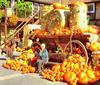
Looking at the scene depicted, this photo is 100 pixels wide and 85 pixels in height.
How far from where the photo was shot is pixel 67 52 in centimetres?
1304

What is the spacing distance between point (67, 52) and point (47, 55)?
33.2 inches

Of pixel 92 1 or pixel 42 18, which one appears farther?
pixel 92 1

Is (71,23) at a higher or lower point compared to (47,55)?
higher

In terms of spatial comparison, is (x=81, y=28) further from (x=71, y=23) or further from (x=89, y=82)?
(x=89, y=82)

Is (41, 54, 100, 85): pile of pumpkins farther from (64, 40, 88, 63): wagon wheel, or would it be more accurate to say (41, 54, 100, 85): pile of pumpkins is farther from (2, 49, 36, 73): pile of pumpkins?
(2, 49, 36, 73): pile of pumpkins

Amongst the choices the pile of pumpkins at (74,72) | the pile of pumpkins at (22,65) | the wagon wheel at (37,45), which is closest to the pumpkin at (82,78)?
the pile of pumpkins at (74,72)

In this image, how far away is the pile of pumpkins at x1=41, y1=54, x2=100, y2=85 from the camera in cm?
1076

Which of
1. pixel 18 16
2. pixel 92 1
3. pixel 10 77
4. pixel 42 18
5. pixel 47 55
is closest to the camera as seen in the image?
pixel 10 77

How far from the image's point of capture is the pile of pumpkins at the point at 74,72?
424 inches

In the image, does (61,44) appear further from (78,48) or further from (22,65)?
(22,65)

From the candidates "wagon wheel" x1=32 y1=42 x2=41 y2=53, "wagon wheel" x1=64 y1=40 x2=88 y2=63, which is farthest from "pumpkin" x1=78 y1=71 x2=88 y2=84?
"wagon wheel" x1=32 y1=42 x2=41 y2=53

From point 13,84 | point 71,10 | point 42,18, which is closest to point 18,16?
point 42,18

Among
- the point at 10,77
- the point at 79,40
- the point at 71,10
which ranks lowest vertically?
the point at 10,77

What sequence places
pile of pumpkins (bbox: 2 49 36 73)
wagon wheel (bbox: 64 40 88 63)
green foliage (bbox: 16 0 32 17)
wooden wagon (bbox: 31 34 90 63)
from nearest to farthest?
wagon wheel (bbox: 64 40 88 63), wooden wagon (bbox: 31 34 90 63), pile of pumpkins (bbox: 2 49 36 73), green foliage (bbox: 16 0 32 17)
